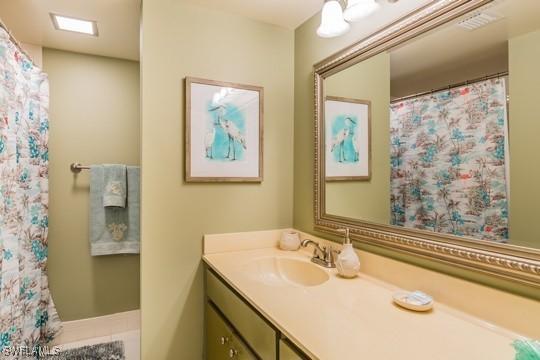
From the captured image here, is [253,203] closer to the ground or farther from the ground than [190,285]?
farther from the ground

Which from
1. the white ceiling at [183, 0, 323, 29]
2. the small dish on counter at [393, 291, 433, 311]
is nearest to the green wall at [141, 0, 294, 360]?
the white ceiling at [183, 0, 323, 29]

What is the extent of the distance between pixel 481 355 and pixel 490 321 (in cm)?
22

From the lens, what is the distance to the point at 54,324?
2217 millimetres

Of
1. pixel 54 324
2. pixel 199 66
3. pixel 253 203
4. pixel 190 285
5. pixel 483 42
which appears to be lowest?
pixel 54 324

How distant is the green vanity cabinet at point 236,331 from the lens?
0.97 meters

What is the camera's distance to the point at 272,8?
1728 millimetres

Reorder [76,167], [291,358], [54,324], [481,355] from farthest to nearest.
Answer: [76,167]
[54,324]
[291,358]
[481,355]

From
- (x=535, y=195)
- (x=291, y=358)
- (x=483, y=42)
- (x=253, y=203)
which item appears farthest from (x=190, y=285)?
(x=483, y=42)

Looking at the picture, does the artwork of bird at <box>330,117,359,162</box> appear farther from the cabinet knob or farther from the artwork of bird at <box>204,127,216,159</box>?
the cabinet knob

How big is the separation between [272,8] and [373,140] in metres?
0.96

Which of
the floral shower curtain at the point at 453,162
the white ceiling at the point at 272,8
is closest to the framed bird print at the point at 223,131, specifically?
the white ceiling at the point at 272,8

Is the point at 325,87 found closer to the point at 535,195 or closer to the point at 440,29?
the point at 440,29

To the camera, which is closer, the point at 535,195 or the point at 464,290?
the point at 535,195

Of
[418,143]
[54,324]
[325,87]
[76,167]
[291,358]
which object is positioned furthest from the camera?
[76,167]
